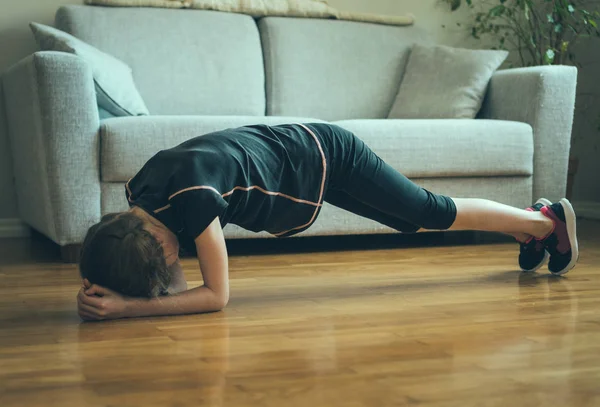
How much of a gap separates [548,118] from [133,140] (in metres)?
1.57

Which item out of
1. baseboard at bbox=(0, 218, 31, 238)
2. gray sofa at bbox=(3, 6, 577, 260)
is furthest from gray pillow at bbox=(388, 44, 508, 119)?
baseboard at bbox=(0, 218, 31, 238)

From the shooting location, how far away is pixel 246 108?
10.7 ft

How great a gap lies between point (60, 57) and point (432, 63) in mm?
1709

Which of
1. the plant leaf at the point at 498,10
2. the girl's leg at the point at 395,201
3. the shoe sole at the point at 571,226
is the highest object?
the plant leaf at the point at 498,10

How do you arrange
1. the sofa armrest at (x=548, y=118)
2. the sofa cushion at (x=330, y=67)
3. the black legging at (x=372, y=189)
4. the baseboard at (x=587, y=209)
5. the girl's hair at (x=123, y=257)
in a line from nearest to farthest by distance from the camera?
the girl's hair at (x=123, y=257) < the black legging at (x=372, y=189) < the sofa armrest at (x=548, y=118) < the sofa cushion at (x=330, y=67) < the baseboard at (x=587, y=209)

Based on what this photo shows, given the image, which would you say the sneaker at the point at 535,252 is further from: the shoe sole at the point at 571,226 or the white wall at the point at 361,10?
the white wall at the point at 361,10

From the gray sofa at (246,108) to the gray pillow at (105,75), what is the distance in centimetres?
16

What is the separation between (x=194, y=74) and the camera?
3.20m

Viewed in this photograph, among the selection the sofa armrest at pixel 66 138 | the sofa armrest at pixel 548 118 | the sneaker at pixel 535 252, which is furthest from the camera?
the sofa armrest at pixel 548 118

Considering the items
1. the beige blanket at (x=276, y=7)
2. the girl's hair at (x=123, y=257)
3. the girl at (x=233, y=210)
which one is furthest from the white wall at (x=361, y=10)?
the girl's hair at (x=123, y=257)

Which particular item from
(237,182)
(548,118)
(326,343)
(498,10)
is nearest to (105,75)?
(237,182)

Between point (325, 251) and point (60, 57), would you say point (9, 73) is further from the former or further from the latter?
point (325, 251)

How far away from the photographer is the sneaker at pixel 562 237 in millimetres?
2137

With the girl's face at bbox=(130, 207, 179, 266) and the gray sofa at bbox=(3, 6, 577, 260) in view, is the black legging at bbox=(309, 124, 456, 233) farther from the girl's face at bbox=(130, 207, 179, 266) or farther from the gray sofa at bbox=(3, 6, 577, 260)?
the gray sofa at bbox=(3, 6, 577, 260)
